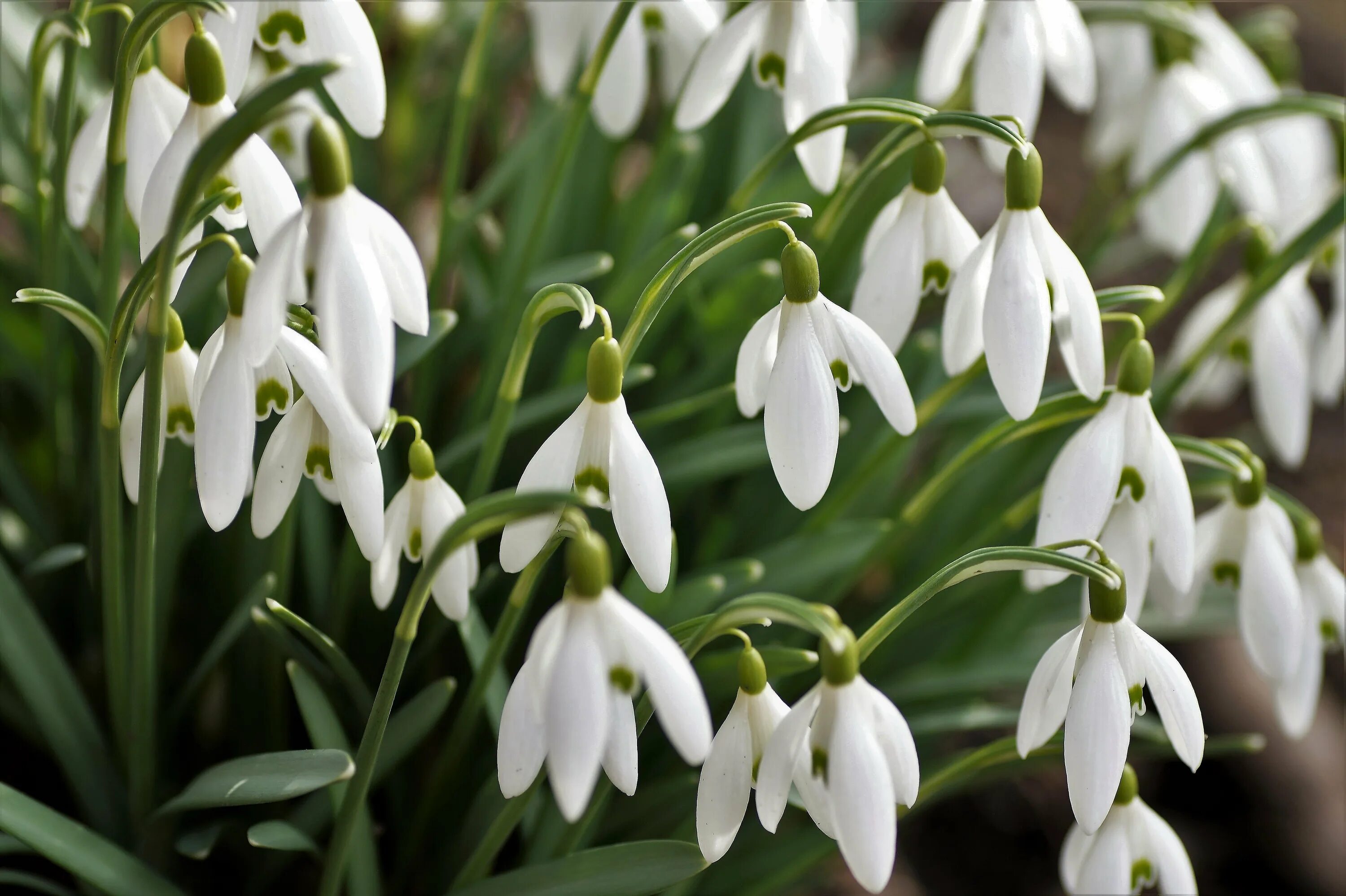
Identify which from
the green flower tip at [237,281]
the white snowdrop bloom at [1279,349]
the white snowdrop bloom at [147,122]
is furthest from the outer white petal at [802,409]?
the white snowdrop bloom at [1279,349]

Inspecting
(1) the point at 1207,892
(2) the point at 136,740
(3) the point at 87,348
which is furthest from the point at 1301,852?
(3) the point at 87,348

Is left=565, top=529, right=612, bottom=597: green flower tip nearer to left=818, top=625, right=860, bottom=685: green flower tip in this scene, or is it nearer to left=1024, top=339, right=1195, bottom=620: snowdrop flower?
left=818, top=625, right=860, bottom=685: green flower tip

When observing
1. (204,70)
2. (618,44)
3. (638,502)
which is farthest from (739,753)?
(618,44)

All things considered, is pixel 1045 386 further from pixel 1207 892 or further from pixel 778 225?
pixel 1207 892

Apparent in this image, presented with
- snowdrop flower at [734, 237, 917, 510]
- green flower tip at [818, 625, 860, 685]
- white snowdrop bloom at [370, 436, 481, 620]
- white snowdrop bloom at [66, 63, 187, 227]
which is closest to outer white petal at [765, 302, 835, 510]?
snowdrop flower at [734, 237, 917, 510]

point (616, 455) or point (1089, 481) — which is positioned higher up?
point (616, 455)

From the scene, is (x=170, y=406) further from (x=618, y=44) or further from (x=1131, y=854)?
(x=1131, y=854)

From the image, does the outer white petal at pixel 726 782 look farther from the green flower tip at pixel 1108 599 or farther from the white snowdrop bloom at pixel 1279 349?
the white snowdrop bloom at pixel 1279 349
